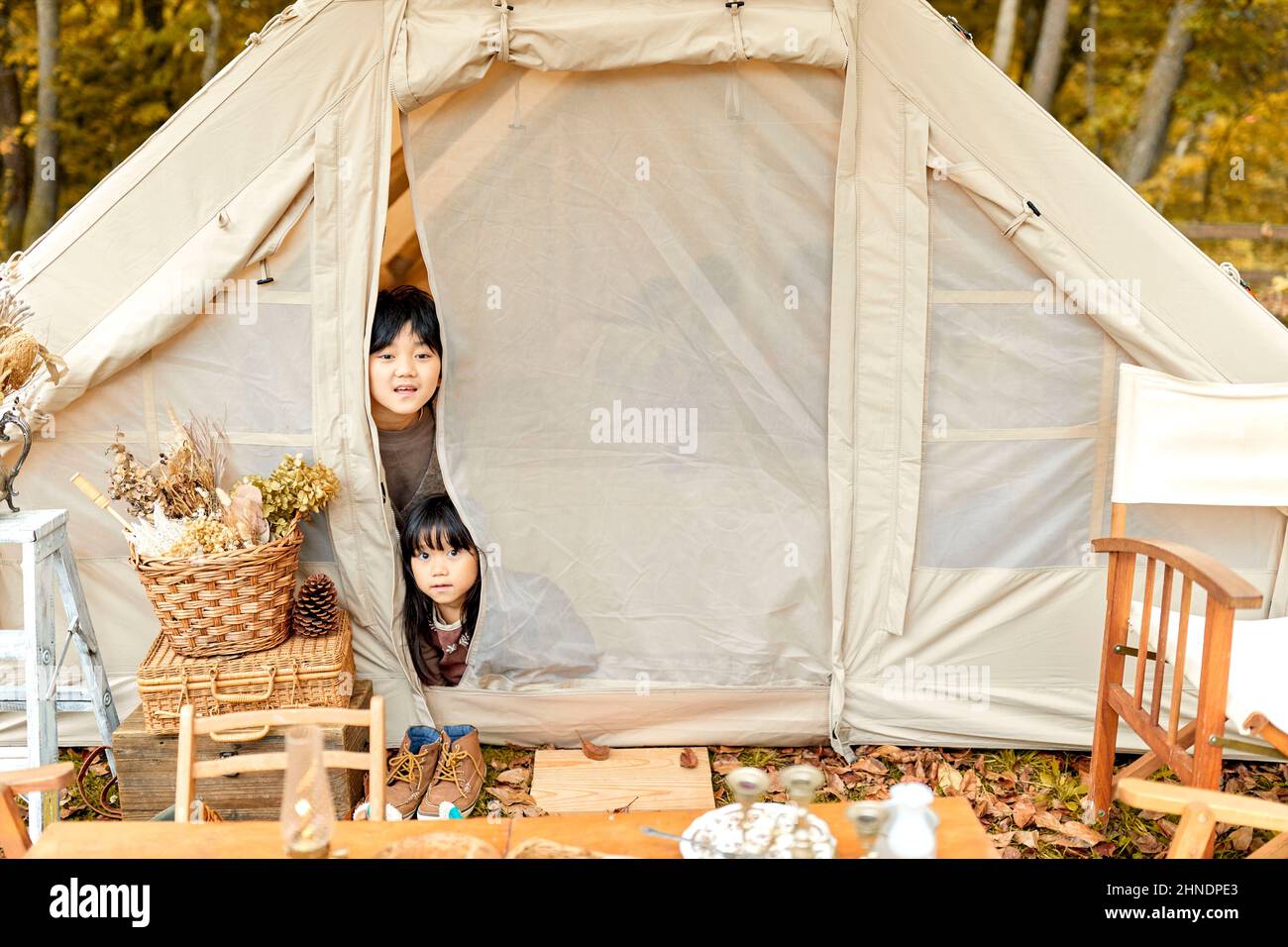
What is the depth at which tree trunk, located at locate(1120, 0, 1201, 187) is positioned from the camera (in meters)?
7.25

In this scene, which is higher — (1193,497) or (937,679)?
(1193,497)

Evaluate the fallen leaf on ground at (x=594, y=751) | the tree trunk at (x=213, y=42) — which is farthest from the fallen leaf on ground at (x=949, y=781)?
the tree trunk at (x=213, y=42)

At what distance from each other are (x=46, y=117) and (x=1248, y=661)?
663 centimetres

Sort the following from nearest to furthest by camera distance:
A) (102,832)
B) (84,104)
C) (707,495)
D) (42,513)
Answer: (102,832), (42,513), (707,495), (84,104)

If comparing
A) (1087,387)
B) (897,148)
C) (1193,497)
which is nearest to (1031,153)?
(897,148)

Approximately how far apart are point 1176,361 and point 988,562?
2.20ft

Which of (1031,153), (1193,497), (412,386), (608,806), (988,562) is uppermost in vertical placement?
(1031,153)

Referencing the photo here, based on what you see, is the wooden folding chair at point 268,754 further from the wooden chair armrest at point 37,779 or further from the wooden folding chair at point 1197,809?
the wooden folding chair at point 1197,809

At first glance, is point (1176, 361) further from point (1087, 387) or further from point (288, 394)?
point (288, 394)

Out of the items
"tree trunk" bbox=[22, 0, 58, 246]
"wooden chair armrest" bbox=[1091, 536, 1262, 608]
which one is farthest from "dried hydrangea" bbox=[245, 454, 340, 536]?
"tree trunk" bbox=[22, 0, 58, 246]

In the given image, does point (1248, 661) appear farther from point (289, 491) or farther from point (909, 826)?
point (289, 491)

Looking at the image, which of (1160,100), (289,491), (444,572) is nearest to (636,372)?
(444,572)

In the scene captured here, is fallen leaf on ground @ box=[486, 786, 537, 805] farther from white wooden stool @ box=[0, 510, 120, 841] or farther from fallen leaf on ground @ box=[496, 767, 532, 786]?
white wooden stool @ box=[0, 510, 120, 841]

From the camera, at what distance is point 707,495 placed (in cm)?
291
